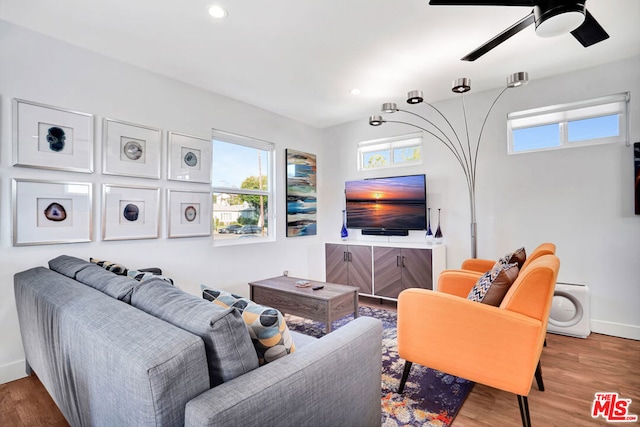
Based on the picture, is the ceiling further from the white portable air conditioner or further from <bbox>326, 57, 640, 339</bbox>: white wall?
the white portable air conditioner

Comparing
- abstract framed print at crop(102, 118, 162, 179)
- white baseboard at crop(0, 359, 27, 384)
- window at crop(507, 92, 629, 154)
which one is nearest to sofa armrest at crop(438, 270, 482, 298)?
window at crop(507, 92, 629, 154)

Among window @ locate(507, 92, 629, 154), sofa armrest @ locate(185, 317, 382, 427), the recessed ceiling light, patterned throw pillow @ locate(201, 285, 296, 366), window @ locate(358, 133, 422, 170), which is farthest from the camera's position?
window @ locate(358, 133, 422, 170)

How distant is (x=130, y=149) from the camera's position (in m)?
2.90

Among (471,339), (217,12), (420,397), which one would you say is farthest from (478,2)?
(420,397)

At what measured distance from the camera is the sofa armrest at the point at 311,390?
0.85 metres

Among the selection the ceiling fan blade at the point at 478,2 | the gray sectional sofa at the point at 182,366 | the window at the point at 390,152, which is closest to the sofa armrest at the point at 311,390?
the gray sectional sofa at the point at 182,366

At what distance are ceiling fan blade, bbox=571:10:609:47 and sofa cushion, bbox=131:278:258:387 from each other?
237 centimetres

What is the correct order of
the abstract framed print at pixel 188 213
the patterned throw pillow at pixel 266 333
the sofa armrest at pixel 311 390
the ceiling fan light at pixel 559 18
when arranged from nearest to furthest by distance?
the sofa armrest at pixel 311 390, the patterned throw pillow at pixel 266 333, the ceiling fan light at pixel 559 18, the abstract framed print at pixel 188 213

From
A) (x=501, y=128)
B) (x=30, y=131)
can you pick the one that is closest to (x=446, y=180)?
(x=501, y=128)

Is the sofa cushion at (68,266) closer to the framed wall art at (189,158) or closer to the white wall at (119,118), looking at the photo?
the white wall at (119,118)

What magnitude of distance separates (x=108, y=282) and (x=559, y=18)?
2.58 metres

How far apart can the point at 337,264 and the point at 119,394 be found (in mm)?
3614

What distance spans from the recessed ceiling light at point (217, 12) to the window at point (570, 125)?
10.2 ft

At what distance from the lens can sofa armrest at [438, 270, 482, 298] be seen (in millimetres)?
2641
